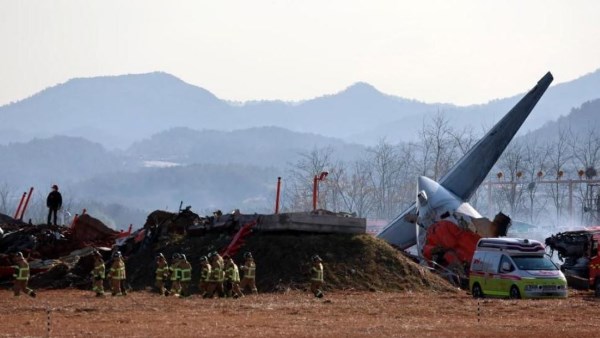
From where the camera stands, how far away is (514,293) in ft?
126

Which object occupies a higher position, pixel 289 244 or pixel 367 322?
pixel 289 244

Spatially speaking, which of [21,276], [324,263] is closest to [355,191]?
[324,263]

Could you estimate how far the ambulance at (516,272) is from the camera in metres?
38.1

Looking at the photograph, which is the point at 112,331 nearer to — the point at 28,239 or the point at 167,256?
the point at 167,256

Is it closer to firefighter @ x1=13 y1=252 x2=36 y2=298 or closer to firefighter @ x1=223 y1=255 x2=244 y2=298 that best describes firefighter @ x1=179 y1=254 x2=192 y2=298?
firefighter @ x1=223 y1=255 x2=244 y2=298

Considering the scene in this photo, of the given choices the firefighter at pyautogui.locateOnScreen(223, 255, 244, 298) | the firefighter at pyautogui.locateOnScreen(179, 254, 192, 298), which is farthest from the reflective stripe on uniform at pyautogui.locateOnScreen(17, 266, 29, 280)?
the firefighter at pyautogui.locateOnScreen(223, 255, 244, 298)

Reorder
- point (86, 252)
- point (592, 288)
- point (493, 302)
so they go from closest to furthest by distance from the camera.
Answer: point (493, 302), point (592, 288), point (86, 252)

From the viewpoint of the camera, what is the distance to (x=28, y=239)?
168ft

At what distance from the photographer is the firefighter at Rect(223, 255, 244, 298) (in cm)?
3759

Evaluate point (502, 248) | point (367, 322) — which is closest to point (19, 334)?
point (367, 322)

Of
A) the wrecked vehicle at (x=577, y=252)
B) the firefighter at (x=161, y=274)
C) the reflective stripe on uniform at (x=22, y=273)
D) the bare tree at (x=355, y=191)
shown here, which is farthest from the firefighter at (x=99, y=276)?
the bare tree at (x=355, y=191)

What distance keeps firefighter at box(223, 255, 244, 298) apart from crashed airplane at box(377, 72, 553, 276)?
13680mm

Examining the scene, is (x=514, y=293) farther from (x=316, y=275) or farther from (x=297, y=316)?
(x=297, y=316)

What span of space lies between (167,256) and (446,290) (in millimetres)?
11385
